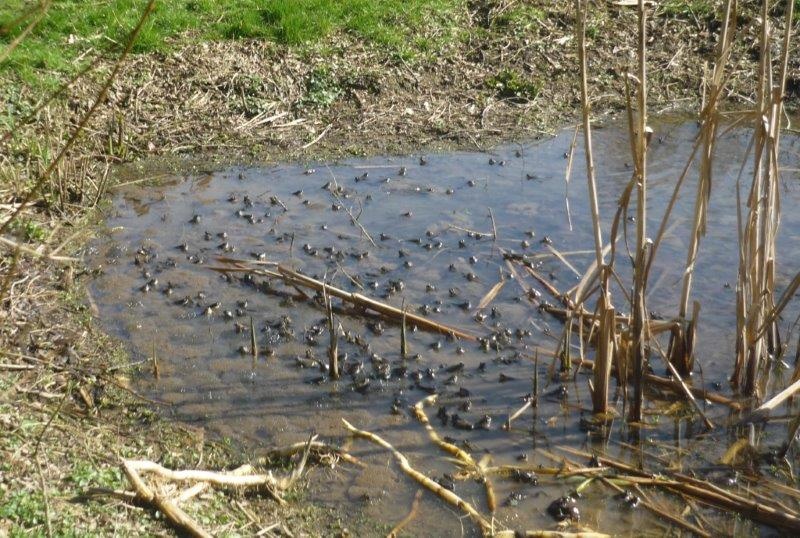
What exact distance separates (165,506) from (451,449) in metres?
1.81

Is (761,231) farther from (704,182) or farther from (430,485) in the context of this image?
(430,485)

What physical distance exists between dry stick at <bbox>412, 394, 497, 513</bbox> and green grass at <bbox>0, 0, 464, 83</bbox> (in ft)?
20.2

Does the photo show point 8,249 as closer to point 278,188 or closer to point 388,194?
point 278,188

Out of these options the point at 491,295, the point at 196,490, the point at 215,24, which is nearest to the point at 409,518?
the point at 196,490

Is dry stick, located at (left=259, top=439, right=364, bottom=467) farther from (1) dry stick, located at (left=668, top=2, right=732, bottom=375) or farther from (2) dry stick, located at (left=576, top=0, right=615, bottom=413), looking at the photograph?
(1) dry stick, located at (left=668, top=2, right=732, bottom=375)

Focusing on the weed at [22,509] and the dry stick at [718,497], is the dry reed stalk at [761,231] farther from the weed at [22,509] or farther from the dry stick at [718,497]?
the weed at [22,509]

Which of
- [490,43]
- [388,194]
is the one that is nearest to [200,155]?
[388,194]

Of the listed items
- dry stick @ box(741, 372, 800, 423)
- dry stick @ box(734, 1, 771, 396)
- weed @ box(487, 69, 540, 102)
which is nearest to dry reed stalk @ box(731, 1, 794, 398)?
dry stick @ box(734, 1, 771, 396)

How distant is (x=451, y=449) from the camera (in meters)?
5.63

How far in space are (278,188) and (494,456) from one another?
474cm

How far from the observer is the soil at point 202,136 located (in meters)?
4.78

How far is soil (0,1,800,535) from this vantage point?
15.7 ft

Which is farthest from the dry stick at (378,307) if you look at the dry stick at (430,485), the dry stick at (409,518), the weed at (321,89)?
the weed at (321,89)

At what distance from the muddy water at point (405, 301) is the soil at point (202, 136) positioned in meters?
0.31
